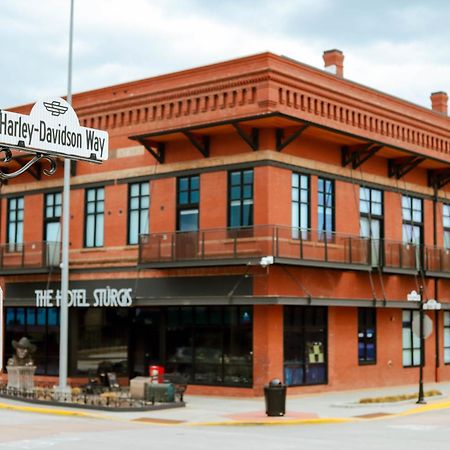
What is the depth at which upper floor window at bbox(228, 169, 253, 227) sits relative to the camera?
28.2 meters

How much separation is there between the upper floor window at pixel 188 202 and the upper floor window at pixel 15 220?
8224mm

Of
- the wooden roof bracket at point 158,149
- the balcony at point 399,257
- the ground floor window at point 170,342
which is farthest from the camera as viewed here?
the balcony at point 399,257

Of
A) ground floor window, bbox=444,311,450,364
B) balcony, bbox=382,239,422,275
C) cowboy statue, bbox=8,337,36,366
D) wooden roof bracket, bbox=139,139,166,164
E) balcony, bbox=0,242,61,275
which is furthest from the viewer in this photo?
ground floor window, bbox=444,311,450,364

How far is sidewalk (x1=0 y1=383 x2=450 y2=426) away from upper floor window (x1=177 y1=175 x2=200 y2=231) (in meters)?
5.59

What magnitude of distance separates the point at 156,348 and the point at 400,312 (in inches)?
364

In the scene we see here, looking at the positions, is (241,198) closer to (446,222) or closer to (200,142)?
(200,142)

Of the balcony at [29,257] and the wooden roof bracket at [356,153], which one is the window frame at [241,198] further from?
the balcony at [29,257]

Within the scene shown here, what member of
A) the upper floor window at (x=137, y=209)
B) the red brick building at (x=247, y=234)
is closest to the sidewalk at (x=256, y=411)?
the red brick building at (x=247, y=234)

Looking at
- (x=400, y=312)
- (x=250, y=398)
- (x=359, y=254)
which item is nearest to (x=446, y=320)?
(x=400, y=312)

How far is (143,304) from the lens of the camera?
29656mm

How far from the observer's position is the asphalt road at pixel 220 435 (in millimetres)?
16672

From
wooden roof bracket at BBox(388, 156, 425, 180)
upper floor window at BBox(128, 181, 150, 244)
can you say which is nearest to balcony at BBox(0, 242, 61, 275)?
upper floor window at BBox(128, 181, 150, 244)

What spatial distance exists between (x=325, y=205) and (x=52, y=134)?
21.6 m

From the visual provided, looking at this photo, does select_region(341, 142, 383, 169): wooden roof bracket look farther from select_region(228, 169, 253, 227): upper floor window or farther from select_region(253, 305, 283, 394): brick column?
select_region(253, 305, 283, 394): brick column
